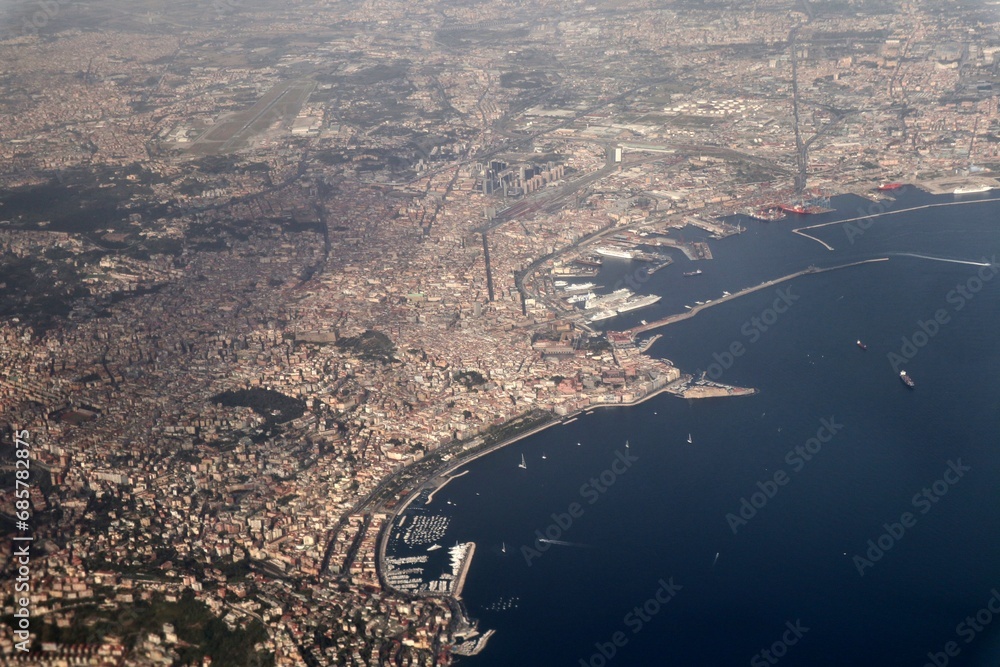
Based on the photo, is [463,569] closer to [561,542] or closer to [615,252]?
[561,542]

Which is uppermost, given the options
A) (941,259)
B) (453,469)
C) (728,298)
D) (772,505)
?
(728,298)

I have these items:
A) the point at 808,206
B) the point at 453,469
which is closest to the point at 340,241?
the point at 453,469

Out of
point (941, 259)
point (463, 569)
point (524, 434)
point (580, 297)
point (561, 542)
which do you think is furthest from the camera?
point (941, 259)

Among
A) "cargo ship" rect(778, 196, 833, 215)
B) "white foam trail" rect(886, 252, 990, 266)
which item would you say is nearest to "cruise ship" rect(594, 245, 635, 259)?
"cargo ship" rect(778, 196, 833, 215)

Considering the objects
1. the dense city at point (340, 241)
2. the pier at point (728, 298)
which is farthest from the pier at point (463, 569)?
the pier at point (728, 298)

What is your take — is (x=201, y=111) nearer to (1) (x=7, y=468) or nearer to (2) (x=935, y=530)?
(1) (x=7, y=468)
